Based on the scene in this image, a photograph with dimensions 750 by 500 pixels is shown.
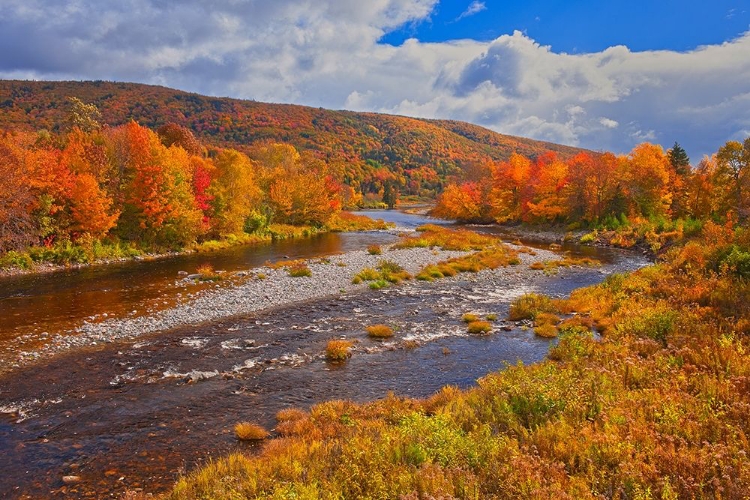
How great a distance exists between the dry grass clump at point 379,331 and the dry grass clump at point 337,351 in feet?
5.78

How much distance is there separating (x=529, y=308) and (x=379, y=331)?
7.50 meters

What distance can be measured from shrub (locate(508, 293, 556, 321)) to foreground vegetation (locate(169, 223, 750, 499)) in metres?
6.71

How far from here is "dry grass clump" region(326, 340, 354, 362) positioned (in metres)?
14.8

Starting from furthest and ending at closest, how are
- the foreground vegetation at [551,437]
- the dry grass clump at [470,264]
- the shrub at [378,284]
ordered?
the dry grass clump at [470,264], the shrub at [378,284], the foreground vegetation at [551,437]

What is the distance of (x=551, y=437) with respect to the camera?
24.4ft

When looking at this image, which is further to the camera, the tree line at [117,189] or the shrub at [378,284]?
the tree line at [117,189]

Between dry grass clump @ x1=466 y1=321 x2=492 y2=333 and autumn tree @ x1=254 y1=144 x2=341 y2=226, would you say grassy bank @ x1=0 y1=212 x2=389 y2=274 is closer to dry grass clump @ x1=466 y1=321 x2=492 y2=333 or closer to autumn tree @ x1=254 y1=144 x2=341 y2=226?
autumn tree @ x1=254 y1=144 x2=341 y2=226

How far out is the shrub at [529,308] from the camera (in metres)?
19.9

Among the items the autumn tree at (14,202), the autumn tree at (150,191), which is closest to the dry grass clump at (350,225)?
the autumn tree at (150,191)

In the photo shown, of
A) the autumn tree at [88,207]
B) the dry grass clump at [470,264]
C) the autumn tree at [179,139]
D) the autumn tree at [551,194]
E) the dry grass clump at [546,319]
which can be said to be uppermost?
the autumn tree at [179,139]

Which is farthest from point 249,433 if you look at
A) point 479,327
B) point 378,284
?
point 378,284

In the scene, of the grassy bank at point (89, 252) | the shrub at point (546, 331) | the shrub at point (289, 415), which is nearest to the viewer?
the shrub at point (289, 415)

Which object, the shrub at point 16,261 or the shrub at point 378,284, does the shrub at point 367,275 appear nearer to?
the shrub at point 378,284

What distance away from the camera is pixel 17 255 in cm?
2995
